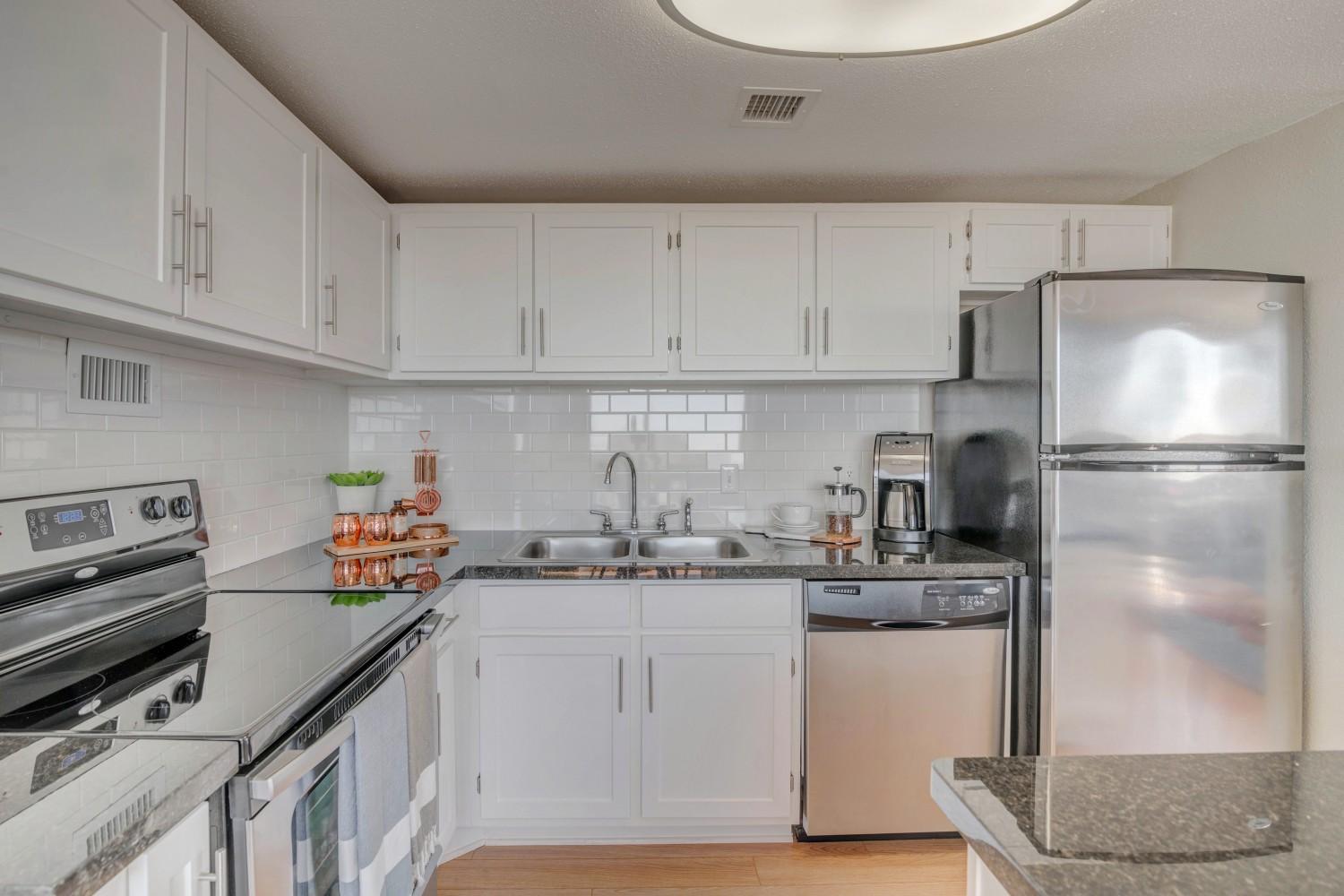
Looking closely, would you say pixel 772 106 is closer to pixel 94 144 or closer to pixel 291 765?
pixel 94 144

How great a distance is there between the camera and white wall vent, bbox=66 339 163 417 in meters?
1.49

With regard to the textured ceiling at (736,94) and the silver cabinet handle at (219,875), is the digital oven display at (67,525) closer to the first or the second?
the silver cabinet handle at (219,875)

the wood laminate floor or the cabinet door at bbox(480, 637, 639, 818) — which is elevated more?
the cabinet door at bbox(480, 637, 639, 818)

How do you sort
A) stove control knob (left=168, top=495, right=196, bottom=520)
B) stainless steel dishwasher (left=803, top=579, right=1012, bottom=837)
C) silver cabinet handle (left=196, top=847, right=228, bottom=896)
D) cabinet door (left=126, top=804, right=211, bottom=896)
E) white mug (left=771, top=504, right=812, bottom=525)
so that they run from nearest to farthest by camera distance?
1. cabinet door (left=126, top=804, right=211, bottom=896)
2. silver cabinet handle (left=196, top=847, right=228, bottom=896)
3. stove control knob (left=168, top=495, right=196, bottom=520)
4. stainless steel dishwasher (left=803, top=579, right=1012, bottom=837)
5. white mug (left=771, top=504, right=812, bottom=525)

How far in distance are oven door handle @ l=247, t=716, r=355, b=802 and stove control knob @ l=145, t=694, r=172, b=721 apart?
0.17m

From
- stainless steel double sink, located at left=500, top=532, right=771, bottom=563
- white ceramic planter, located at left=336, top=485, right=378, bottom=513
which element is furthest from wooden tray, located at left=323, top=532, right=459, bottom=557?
stainless steel double sink, located at left=500, top=532, right=771, bottom=563

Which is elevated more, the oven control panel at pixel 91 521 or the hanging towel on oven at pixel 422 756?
the oven control panel at pixel 91 521

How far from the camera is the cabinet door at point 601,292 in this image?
8.11ft

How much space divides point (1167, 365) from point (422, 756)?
2290 millimetres

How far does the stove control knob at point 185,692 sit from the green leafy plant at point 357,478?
140cm

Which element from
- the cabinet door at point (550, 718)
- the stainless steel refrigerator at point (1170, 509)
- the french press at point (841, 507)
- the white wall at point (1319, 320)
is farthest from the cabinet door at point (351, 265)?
the white wall at point (1319, 320)

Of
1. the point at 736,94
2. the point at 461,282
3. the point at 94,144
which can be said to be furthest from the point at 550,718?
the point at 736,94

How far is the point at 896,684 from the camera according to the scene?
2127mm

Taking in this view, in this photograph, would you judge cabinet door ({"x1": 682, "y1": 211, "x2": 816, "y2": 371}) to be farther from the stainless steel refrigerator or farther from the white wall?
the white wall
